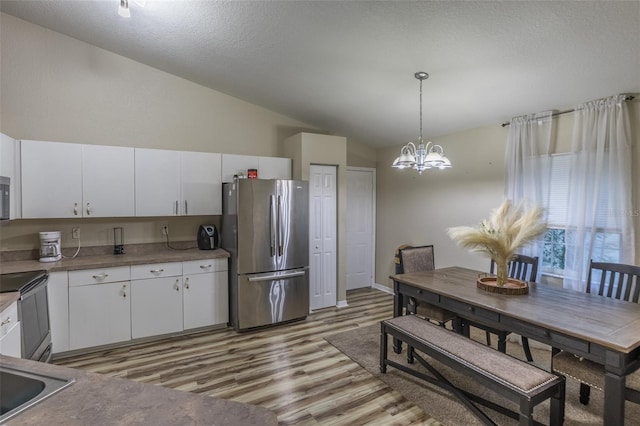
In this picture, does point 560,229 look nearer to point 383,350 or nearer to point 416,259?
point 416,259

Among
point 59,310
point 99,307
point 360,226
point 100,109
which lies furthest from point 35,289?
point 360,226

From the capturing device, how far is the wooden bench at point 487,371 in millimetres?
1790

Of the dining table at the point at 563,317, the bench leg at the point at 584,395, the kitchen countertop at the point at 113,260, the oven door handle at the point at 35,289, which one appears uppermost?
the kitchen countertop at the point at 113,260

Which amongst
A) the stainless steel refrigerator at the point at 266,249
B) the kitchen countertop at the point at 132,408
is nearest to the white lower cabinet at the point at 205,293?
the stainless steel refrigerator at the point at 266,249


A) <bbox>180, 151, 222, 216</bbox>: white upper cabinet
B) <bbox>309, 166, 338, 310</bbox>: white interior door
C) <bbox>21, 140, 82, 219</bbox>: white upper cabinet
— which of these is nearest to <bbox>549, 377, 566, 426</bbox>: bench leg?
<bbox>309, 166, 338, 310</bbox>: white interior door

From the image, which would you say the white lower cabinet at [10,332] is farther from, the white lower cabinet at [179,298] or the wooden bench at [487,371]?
the wooden bench at [487,371]

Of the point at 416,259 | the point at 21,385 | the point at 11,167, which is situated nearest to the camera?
the point at 21,385

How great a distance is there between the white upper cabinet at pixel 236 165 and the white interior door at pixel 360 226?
1797mm

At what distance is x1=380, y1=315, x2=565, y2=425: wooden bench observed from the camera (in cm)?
179

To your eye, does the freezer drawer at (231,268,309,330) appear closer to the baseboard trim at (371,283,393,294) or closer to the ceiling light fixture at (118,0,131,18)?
the baseboard trim at (371,283,393,294)

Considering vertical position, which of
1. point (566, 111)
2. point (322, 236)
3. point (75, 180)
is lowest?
point (322, 236)

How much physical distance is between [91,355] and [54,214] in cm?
143

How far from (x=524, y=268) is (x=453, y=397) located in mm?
1435

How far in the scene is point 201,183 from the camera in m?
3.88
